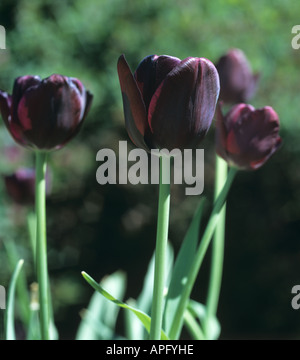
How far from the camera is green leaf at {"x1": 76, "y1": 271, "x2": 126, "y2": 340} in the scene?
0.72 m

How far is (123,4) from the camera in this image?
2209mm

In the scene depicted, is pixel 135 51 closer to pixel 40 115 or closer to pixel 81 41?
pixel 81 41

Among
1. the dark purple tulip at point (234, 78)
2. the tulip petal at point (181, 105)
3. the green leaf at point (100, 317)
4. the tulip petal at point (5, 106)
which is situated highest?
the dark purple tulip at point (234, 78)

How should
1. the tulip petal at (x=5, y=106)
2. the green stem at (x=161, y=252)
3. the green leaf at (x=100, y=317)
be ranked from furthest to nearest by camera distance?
1. the green leaf at (x=100, y=317)
2. the tulip petal at (x=5, y=106)
3. the green stem at (x=161, y=252)

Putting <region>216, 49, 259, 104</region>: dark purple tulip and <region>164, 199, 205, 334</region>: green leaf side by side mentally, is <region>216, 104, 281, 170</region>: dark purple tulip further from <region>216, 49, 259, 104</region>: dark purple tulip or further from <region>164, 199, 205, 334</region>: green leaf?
<region>216, 49, 259, 104</region>: dark purple tulip

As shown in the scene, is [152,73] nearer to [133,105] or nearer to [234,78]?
[133,105]

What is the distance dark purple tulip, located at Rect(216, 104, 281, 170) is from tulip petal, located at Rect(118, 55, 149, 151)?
15 centimetres

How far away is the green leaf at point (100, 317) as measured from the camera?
2.36 ft

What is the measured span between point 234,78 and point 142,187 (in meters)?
1.13

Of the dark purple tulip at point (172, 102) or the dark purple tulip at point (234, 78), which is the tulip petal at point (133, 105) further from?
the dark purple tulip at point (234, 78)

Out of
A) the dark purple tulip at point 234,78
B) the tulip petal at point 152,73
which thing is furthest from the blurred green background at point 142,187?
the tulip petal at point 152,73

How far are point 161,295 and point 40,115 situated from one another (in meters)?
0.21

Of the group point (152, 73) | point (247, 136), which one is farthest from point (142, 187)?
point (152, 73)
